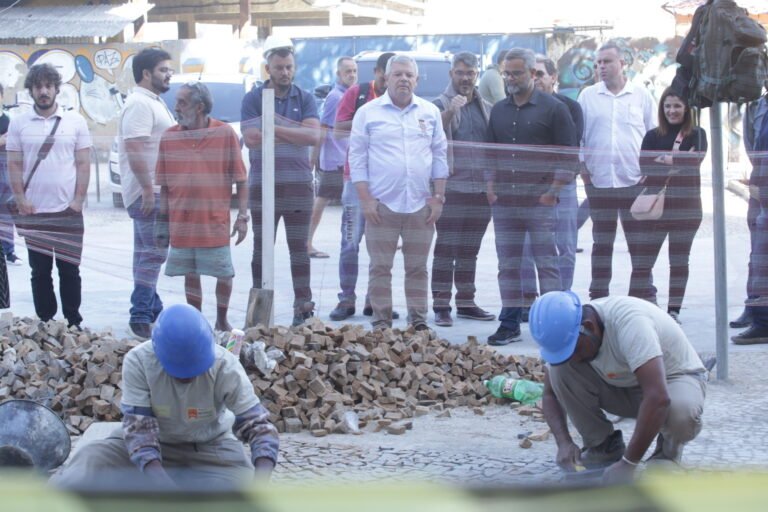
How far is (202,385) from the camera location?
398 cm

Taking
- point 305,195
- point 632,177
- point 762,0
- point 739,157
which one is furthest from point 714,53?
point 762,0

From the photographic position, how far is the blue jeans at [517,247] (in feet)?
22.5

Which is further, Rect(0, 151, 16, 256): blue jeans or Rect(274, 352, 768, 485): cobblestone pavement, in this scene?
Rect(0, 151, 16, 256): blue jeans

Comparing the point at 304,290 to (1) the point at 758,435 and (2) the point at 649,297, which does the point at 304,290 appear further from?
(1) the point at 758,435

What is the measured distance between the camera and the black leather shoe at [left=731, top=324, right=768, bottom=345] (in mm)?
6855

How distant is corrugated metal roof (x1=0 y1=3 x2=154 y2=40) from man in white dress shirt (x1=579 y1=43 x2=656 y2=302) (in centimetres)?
1699

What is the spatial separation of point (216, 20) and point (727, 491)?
30.2m

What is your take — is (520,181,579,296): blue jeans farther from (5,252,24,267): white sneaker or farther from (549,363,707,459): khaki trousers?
(5,252,24,267): white sneaker

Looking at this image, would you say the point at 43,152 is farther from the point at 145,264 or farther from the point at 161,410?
the point at 161,410

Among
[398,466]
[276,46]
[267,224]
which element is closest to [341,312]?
[267,224]

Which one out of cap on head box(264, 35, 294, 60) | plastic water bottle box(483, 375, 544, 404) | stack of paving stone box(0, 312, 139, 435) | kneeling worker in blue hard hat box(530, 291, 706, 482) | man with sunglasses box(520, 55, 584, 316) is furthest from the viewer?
cap on head box(264, 35, 294, 60)

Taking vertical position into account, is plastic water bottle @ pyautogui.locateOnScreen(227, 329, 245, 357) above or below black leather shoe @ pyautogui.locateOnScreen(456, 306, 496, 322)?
above

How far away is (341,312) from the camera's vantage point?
24.5 ft

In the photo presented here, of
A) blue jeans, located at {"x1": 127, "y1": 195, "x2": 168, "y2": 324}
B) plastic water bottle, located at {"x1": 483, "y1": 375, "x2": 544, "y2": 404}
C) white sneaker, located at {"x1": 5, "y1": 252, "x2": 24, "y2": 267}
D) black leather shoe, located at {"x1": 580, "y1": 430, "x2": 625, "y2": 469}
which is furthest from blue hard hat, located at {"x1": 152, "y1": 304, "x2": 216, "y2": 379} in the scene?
white sneaker, located at {"x1": 5, "y1": 252, "x2": 24, "y2": 267}
